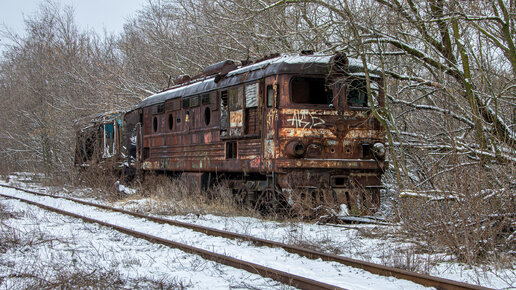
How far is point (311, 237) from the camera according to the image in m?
7.86

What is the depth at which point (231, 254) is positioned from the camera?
268 inches

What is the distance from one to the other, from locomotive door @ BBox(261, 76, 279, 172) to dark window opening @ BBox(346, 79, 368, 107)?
4.76ft

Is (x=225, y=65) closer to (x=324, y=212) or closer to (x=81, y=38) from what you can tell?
(x=324, y=212)

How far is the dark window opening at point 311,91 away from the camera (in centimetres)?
1021

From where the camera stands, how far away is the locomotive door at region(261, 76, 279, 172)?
1000 centimetres

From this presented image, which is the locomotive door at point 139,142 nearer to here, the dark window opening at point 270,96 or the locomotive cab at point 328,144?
the dark window opening at point 270,96

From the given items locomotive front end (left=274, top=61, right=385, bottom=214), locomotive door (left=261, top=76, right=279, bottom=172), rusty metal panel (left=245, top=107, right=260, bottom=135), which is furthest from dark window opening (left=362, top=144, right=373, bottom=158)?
rusty metal panel (left=245, top=107, right=260, bottom=135)

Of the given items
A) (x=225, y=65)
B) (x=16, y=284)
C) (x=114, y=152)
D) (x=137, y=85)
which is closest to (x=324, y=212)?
(x=225, y=65)

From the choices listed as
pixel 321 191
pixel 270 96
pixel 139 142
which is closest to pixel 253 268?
pixel 321 191

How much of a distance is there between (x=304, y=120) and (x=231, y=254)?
3.87 meters

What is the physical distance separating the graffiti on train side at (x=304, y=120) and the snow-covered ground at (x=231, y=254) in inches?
74.3

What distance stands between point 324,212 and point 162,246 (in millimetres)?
3495

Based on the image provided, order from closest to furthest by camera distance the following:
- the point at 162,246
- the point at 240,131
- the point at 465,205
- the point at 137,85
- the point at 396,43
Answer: the point at 465,205 < the point at 162,246 < the point at 396,43 < the point at 240,131 < the point at 137,85

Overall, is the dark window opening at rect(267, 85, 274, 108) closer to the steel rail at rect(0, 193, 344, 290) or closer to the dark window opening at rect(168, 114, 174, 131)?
the steel rail at rect(0, 193, 344, 290)
